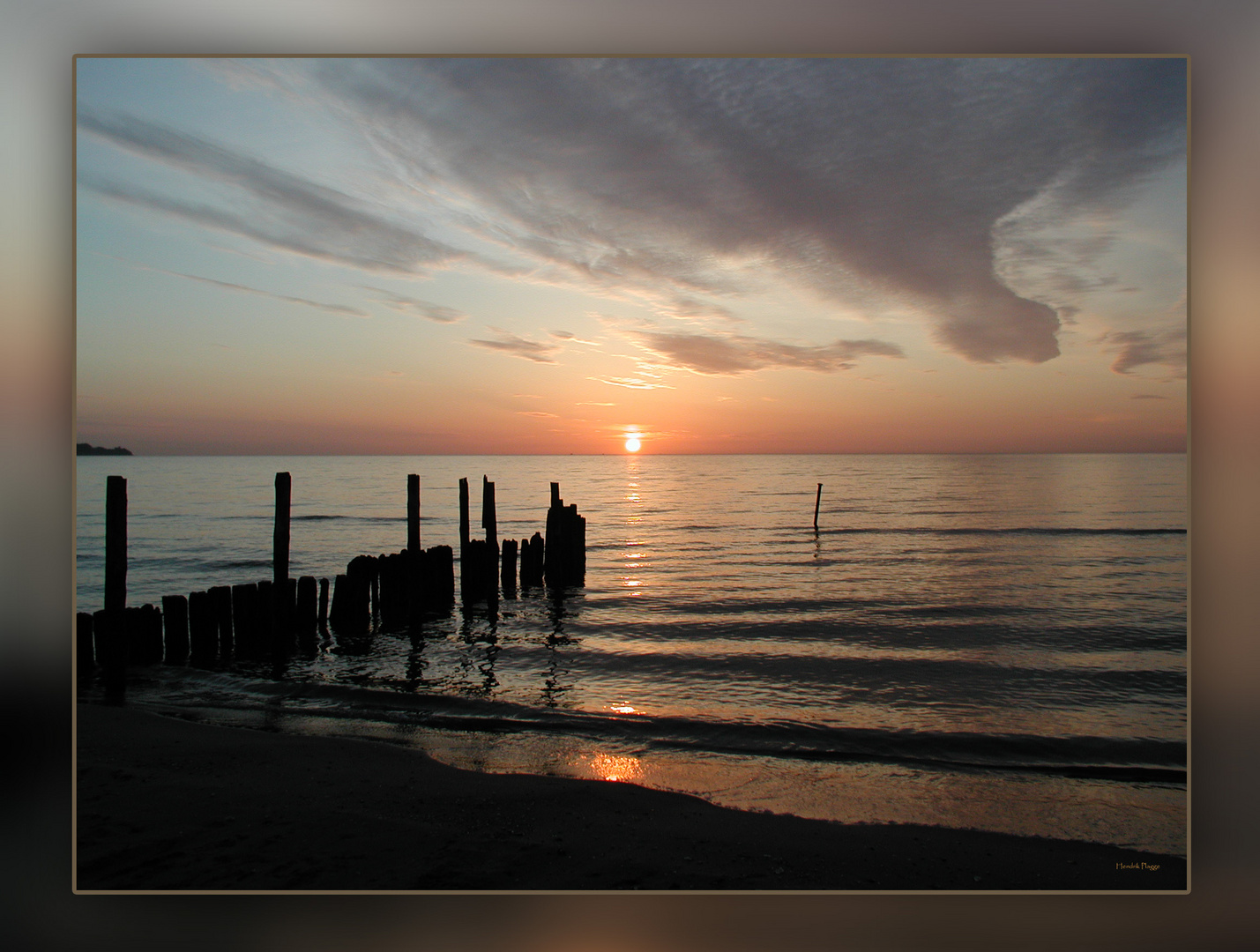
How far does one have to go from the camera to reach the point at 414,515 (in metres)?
8.21

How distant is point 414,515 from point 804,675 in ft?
17.5

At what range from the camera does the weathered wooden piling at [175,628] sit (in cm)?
561

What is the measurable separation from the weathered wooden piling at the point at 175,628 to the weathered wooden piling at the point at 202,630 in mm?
63

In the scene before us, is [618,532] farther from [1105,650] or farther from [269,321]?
[269,321]

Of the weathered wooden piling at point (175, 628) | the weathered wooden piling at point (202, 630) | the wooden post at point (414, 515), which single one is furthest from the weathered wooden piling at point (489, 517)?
the weathered wooden piling at point (175, 628)

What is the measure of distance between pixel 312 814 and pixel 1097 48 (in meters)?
5.60

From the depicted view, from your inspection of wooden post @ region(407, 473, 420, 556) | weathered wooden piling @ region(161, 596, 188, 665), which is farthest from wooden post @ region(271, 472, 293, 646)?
wooden post @ region(407, 473, 420, 556)

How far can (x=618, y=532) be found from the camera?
17109mm

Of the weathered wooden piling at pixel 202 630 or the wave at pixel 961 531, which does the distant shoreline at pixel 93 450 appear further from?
the wave at pixel 961 531

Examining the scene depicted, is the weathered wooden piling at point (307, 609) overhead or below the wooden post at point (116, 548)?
below

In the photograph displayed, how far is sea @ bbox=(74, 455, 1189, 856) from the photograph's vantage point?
350cm

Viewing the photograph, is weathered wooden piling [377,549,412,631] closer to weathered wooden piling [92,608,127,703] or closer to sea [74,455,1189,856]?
sea [74,455,1189,856]
